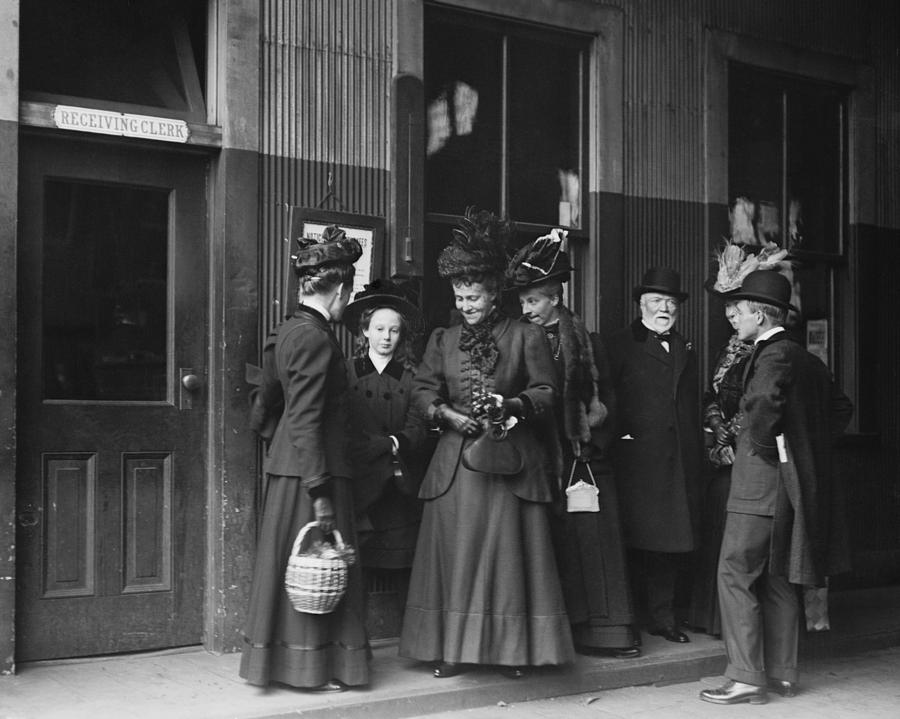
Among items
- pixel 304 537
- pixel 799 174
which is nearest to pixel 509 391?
pixel 304 537

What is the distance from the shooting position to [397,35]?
734 centimetres

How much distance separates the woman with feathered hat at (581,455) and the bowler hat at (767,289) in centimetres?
96

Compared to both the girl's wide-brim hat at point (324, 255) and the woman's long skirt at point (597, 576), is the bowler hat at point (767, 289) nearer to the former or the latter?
the woman's long skirt at point (597, 576)

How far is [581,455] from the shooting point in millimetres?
6953

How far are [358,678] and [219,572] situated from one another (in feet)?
3.88

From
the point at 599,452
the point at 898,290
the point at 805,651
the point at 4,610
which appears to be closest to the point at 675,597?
the point at 805,651

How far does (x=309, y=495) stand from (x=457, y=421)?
2.78 feet

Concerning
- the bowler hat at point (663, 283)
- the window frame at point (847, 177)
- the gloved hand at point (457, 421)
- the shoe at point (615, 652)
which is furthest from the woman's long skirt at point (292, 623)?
the window frame at point (847, 177)

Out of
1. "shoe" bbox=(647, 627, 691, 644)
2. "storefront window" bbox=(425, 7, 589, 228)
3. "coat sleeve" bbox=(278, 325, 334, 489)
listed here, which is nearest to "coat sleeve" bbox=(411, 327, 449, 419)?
"coat sleeve" bbox=(278, 325, 334, 489)

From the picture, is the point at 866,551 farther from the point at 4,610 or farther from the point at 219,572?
the point at 4,610

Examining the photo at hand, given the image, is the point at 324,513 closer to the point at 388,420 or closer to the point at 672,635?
the point at 388,420

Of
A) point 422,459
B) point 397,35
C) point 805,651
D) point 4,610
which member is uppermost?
point 397,35

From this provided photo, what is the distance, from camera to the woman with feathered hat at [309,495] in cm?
577

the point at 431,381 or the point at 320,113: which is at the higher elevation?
the point at 320,113
